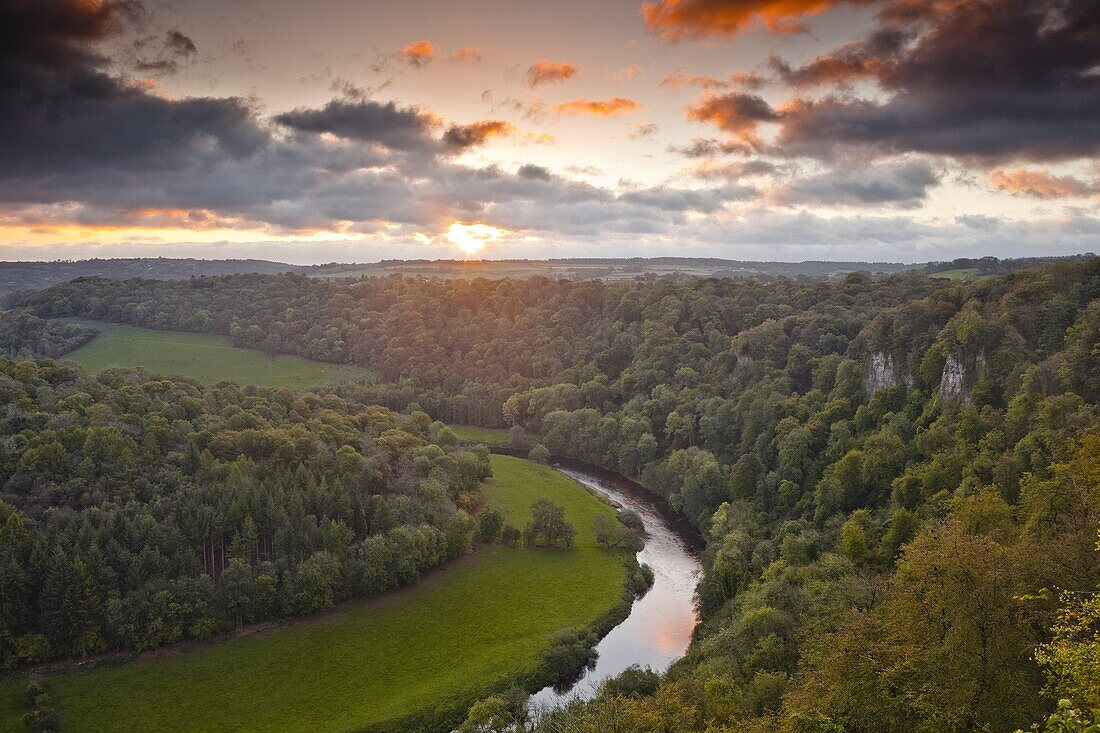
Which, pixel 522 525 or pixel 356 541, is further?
pixel 522 525

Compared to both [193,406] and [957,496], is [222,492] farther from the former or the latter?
[957,496]

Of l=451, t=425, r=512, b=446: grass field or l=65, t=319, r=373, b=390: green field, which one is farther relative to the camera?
l=65, t=319, r=373, b=390: green field

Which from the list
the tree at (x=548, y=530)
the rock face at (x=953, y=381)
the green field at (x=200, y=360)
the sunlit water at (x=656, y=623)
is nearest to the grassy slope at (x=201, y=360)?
the green field at (x=200, y=360)

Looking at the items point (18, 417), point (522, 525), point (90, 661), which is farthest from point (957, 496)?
point (18, 417)

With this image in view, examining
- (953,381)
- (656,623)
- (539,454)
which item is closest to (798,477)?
(953,381)

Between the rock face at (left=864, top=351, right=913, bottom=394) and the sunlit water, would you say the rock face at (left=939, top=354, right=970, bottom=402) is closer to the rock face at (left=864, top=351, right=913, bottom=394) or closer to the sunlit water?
the rock face at (left=864, top=351, right=913, bottom=394)

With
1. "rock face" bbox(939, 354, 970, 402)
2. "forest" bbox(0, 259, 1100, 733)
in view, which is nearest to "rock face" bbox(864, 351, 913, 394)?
"forest" bbox(0, 259, 1100, 733)

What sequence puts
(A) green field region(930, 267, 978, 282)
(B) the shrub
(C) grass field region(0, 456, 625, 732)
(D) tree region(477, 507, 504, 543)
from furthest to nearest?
(A) green field region(930, 267, 978, 282) → (D) tree region(477, 507, 504, 543) → (B) the shrub → (C) grass field region(0, 456, 625, 732)
